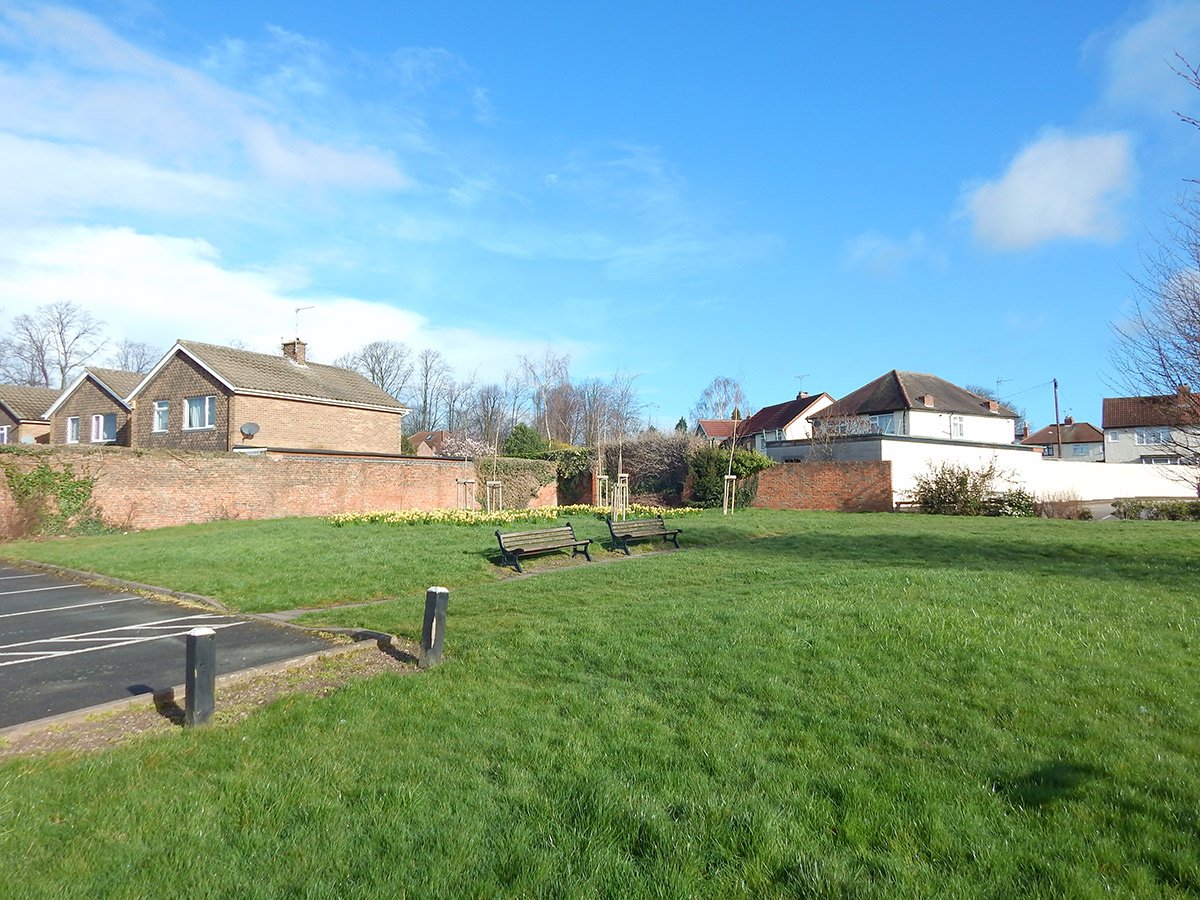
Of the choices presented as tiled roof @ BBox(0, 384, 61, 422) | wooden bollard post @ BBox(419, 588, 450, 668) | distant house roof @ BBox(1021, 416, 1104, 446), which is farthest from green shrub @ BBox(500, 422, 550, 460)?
distant house roof @ BBox(1021, 416, 1104, 446)

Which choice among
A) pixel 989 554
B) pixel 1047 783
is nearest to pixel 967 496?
pixel 989 554

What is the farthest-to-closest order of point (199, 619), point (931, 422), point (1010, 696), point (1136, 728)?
point (931, 422), point (199, 619), point (1010, 696), point (1136, 728)

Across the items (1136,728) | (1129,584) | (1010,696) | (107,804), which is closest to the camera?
(107,804)

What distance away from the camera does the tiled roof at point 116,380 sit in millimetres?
36463

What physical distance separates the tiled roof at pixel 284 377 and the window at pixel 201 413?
1538mm

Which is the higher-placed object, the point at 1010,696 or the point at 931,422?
the point at 931,422

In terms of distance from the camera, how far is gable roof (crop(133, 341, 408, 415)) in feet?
103

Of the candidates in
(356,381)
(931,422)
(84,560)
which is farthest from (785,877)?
(931,422)

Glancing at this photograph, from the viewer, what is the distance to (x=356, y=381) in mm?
38531

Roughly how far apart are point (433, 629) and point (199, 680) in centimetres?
203

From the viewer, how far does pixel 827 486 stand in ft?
96.6

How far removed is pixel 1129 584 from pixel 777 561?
5.10 metres

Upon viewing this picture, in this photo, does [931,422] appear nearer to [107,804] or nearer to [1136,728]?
[1136,728]

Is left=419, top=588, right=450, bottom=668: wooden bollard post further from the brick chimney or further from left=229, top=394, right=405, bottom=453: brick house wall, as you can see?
the brick chimney
